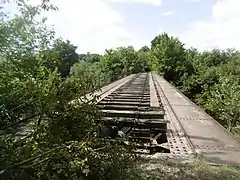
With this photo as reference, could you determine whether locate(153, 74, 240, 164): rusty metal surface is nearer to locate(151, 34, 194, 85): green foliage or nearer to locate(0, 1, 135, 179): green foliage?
locate(0, 1, 135, 179): green foliage

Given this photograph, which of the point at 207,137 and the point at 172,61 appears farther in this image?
the point at 172,61

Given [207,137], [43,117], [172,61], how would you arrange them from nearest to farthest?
[43,117], [207,137], [172,61]

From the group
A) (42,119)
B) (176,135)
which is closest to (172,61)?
(176,135)

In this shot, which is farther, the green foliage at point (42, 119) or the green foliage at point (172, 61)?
the green foliage at point (172, 61)

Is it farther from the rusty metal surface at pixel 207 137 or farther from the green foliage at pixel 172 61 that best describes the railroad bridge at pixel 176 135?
the green foliage at pixel 172 61

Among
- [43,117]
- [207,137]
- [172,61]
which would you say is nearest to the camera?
[43,117]

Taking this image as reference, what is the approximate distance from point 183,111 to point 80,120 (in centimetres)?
419

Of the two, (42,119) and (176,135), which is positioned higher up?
(42,119)

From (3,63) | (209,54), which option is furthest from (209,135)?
(209,54)

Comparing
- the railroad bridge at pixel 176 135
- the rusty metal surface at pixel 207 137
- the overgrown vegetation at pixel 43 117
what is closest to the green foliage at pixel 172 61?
the rusty metal surface at pixel 207 137

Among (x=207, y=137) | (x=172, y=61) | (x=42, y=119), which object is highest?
(x=42, y=119)

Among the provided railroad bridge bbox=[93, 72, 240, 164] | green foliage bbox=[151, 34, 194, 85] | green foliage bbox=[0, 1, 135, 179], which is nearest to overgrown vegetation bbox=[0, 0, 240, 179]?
green foliage bbox=[0, 1, 135, 179]

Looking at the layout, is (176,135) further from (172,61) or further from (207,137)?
(172,61)

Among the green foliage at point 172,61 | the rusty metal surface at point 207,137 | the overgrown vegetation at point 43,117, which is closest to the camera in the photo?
the overgrown vegetation at point 43,117
